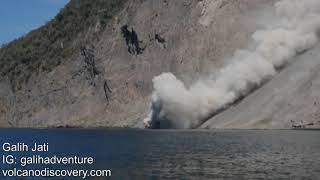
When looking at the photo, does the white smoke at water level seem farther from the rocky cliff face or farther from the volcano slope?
the rocky cliff face

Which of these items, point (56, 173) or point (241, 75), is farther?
point (241, 75)

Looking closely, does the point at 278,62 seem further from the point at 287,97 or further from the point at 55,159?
the point at 55,159

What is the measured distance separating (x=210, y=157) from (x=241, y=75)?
224ft

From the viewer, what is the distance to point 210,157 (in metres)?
66.0

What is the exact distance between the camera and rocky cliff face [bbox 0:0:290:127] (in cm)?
15075

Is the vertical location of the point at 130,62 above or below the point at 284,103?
above

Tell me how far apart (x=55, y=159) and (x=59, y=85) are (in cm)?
11602

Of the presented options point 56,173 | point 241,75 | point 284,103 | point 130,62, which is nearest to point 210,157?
point 56,173

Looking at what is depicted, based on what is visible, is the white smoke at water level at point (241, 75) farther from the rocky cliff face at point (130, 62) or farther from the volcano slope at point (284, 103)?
the rocky cliff face at point (130, 62)

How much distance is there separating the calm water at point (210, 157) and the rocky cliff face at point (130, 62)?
60.4m

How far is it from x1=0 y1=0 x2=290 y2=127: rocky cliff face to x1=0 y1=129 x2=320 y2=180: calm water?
60360 mm

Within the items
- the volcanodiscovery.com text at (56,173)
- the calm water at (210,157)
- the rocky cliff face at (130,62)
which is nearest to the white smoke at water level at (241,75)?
the rocky cliff face at (130,62)

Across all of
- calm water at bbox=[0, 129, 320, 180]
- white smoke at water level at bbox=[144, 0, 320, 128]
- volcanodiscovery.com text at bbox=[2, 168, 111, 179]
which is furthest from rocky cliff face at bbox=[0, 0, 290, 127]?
volcanodiscovery.com text at bbox=[2, 168, 111, 179]

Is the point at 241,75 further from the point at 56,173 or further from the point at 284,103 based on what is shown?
the point at 56,173
